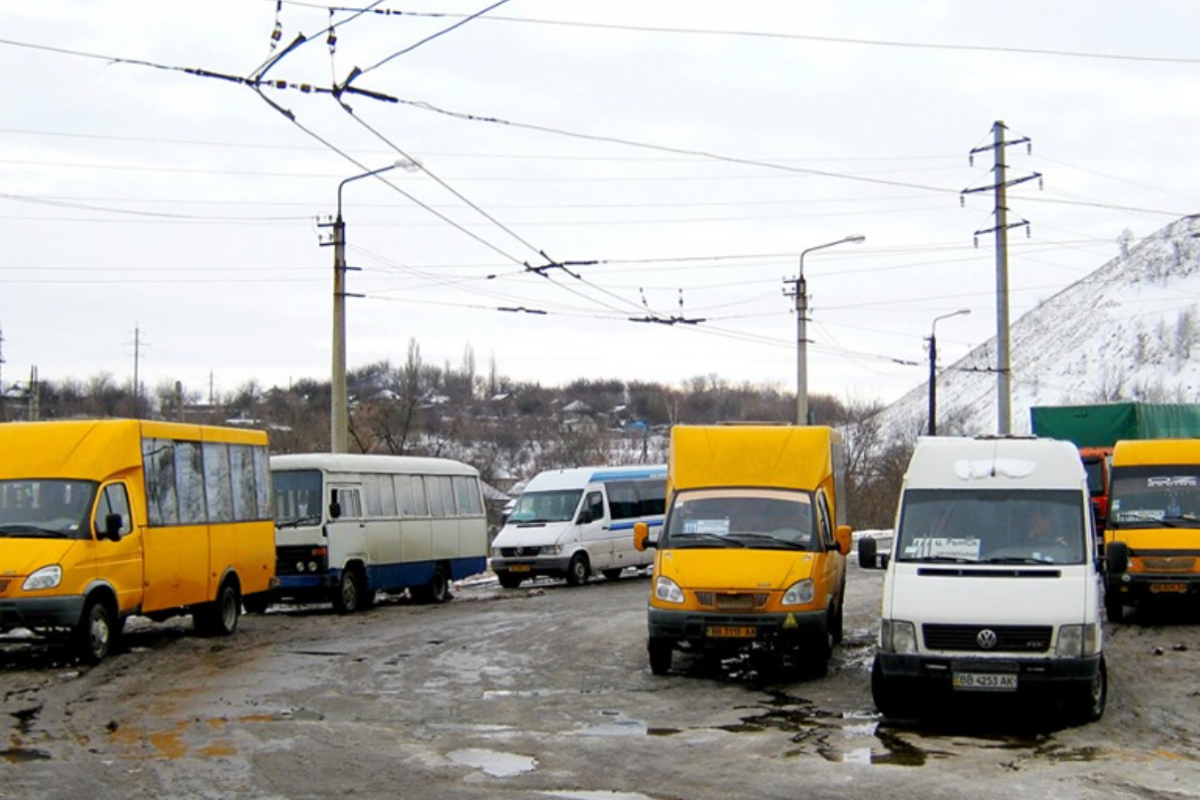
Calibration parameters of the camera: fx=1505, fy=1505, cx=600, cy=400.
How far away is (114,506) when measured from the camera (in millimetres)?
17812

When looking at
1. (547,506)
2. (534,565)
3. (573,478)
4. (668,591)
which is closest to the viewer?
(668,591)

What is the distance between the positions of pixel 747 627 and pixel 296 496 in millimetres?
11163

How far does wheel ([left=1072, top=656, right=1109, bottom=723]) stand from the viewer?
1266 cm

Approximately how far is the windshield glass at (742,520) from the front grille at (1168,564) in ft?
22.8

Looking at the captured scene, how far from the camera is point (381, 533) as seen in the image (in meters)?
26.1

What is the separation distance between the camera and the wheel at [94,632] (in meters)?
16.8

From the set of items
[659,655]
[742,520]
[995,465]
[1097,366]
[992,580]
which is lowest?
[659,655]

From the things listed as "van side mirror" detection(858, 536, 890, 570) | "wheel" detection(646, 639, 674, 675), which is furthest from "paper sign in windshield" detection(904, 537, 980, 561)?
"wheel" detection(646, 639, 674, 675)

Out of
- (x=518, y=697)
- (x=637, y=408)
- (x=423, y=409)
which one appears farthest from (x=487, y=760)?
(x=637, y=408)

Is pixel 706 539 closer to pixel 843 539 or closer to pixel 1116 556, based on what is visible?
pixel 843 539

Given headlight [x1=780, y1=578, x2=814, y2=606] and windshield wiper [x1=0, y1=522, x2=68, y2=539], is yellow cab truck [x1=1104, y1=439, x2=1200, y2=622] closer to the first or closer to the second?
headlight [x1=780, y1=578, x2=814, y2=606]

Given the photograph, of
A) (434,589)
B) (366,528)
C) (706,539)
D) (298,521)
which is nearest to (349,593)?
(366,528)

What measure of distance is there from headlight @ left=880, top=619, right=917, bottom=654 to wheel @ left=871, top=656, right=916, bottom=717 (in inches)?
7.5

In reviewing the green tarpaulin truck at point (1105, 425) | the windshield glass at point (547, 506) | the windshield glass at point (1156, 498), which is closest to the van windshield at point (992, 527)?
the windshield glass at point (1156, 498)
